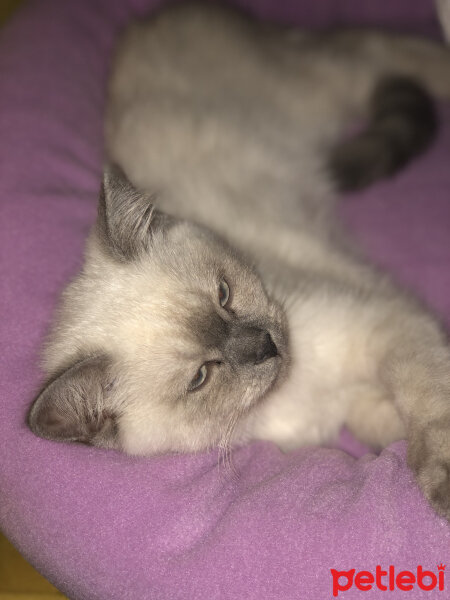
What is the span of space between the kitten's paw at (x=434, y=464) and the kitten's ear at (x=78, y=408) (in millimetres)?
816

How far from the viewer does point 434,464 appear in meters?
1.49

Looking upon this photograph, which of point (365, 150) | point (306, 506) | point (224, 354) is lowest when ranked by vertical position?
point (306, 506)

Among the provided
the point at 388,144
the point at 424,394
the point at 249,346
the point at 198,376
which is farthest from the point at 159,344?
Result: the point at 388,144

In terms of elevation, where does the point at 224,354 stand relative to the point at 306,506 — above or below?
above

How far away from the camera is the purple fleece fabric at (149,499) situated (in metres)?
1.50

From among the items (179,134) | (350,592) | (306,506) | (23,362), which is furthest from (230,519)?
(179,134)

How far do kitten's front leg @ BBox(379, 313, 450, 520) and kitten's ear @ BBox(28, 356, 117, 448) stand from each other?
801 millimetres

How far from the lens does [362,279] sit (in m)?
2.17

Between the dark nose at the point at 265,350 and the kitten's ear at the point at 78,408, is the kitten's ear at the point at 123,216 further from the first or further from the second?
the dark nose at the point at 265,350

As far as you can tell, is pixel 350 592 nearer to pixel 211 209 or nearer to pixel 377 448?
pixel 377 448

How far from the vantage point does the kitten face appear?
1.64 meters

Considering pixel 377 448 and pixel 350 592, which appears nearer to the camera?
pixel 350 592

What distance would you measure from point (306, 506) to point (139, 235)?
89 cm

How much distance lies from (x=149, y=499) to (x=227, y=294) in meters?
0.60
